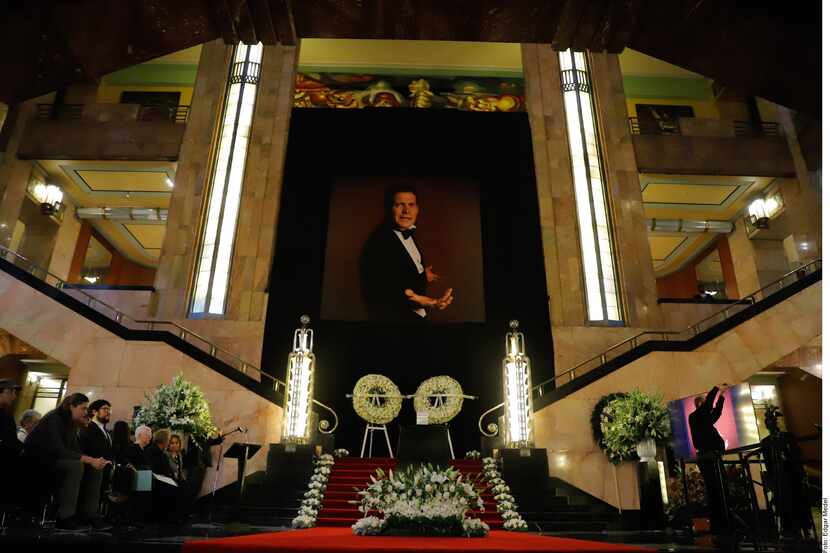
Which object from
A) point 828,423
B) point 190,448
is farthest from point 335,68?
point 828,423

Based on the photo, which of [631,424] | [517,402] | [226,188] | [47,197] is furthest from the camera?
[47,197]

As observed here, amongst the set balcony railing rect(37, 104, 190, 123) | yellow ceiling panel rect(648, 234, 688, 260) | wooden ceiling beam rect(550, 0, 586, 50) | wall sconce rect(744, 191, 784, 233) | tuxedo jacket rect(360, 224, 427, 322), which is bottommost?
wooden ceiling beam rect(550, 0, 586, 50)

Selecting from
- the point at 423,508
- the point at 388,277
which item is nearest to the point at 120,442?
the point at 423,508

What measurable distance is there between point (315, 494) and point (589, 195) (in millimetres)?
10387

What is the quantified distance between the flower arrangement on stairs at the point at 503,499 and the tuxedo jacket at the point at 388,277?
15.1 ft

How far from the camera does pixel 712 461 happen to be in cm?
566

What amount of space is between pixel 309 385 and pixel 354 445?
341 centimetres

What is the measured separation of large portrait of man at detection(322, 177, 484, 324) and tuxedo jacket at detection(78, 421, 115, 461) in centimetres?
729

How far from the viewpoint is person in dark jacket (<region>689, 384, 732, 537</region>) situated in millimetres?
5461

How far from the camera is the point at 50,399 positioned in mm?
15711

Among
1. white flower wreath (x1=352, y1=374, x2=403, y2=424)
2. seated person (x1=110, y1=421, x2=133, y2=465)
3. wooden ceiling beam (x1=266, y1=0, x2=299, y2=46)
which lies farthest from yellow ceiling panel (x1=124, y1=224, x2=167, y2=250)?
wooden ceiling beam (x1=266, y1=0, x2=299, y2=46)

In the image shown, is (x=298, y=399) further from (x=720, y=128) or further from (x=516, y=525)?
(x=720, y=128)

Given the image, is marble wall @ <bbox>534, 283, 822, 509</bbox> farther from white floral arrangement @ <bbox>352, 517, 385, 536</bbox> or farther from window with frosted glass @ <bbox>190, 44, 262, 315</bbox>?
window with frosted glass @ <bbox>190, 44, 262, 315</bbox>

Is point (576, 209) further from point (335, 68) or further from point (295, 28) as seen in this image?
point (295, 28)
